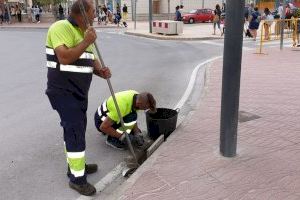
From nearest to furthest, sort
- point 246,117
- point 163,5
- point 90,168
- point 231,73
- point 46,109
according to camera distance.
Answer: point 231,73 < point 90,168 < point 246,117 < point 46,109 < point 163,5

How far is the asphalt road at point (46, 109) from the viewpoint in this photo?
4562 millimetres

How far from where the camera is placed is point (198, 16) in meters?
37.3

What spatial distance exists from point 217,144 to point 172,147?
1.89 ft

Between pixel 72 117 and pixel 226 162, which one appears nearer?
pixel 72 117

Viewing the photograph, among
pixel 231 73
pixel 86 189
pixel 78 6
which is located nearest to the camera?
pixel 78 6

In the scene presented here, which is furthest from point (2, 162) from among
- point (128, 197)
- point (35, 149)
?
point (128, 197)

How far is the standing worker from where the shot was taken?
12.1 feet

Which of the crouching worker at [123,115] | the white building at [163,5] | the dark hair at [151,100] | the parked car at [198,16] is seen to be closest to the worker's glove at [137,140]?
the crouching worker at [123,115]

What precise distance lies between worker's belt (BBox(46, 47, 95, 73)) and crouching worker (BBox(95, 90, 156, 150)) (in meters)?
1.34

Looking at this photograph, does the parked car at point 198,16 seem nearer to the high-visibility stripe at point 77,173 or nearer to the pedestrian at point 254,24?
the pedestrian at point 254,24

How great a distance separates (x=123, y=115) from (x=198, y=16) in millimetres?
33290

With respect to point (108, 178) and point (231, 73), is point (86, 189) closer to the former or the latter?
point (108, 178)

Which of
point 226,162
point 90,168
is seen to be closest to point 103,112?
point 90,168

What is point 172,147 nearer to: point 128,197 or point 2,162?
point 128,197
